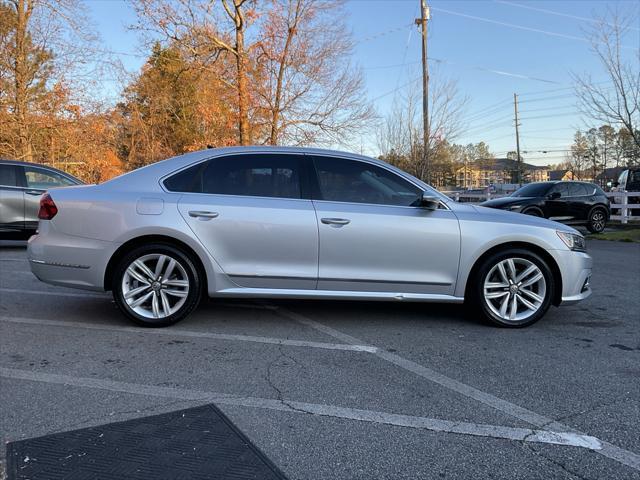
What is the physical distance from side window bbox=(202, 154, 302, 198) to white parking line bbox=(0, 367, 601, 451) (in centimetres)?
197

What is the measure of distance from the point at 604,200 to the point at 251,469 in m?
15.6

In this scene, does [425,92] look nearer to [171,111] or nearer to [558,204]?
[558,204]

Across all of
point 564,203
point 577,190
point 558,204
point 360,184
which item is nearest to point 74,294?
point 360,184

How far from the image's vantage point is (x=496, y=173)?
98.3 metres

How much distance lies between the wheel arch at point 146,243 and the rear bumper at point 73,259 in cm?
5

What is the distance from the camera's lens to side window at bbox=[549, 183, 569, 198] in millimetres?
14360

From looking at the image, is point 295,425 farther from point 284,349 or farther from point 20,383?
point 20,383

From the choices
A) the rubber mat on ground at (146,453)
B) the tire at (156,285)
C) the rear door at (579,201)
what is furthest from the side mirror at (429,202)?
the rear door at (579,201)

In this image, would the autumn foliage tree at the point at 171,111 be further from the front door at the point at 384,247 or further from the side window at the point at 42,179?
the front door at the point at 384,247

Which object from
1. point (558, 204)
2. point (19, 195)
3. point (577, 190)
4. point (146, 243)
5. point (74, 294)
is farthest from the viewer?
point (577, 190)

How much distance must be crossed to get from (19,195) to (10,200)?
18 cm

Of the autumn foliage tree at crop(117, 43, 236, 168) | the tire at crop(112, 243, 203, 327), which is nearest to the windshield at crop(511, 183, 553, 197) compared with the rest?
the autumn foliage tree at crop(117, 43, 236, 168)

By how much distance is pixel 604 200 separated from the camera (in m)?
14.9

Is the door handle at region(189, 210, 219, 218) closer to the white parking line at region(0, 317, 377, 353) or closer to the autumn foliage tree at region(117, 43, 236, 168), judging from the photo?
the white parking line at region(0, 317, 377, 353)
